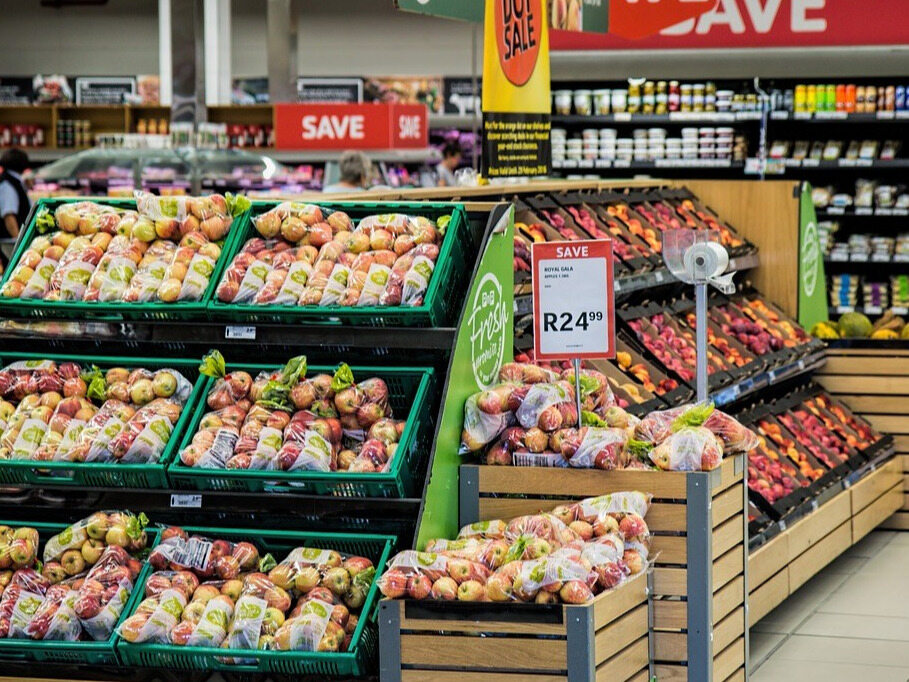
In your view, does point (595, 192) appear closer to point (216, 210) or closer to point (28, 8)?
point (216, 210)

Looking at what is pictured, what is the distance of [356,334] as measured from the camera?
12.6ft

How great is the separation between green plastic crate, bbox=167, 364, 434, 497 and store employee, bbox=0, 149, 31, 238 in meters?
7.53

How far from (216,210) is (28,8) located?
1726 centimetres

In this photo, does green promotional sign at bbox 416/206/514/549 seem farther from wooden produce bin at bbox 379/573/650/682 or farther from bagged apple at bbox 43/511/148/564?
bagged apple at bbox 43/511/148/564

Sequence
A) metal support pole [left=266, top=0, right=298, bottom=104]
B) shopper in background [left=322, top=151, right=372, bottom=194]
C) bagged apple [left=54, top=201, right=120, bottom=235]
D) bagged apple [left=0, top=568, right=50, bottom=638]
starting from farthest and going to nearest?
metal support pole [left=266, top=0, right=298, bottom=104], shopper in background [left=322, top=151, right=372, bottom=194], bagged apple [left=54, top=201, right=120, bottom=235], bagged apple [left=0, top=568, right=50, bottom=638]

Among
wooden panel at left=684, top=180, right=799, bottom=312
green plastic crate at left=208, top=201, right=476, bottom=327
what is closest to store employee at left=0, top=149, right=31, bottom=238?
wooden panel at left=684, top=180, right=799, bottom=312

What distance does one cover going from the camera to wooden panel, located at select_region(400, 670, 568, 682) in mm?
3227

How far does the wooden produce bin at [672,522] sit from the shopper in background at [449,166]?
962 centimetres

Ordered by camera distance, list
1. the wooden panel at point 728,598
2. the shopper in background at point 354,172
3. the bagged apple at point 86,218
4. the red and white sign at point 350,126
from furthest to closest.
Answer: the red and white sign at point 350,126
the shopper in background at point 354,172
the bagged apple at point 86,218
the wooden panel at point 728,598

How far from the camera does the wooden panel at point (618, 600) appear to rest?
128 inches

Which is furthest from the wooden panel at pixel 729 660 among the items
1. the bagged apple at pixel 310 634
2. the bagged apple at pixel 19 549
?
the bagged apple at pixel 19 549

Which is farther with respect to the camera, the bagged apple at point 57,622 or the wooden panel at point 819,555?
the wooden panel at point 819,555

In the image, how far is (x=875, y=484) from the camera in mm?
7152

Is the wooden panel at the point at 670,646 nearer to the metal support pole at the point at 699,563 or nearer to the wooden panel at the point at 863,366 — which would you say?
the metal support pole at the point at 699,563
